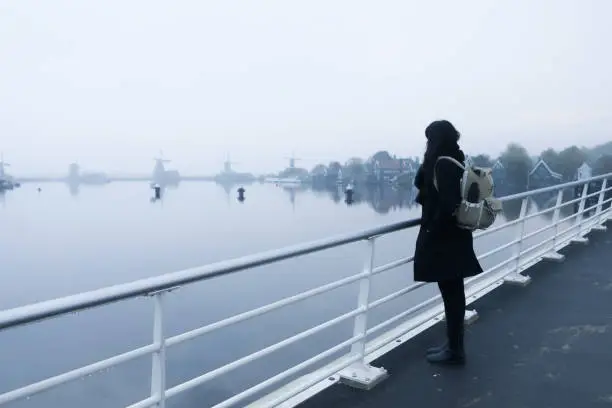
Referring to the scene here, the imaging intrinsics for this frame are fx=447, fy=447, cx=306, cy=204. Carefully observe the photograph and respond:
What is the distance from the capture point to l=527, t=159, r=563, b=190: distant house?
64625 millimetres

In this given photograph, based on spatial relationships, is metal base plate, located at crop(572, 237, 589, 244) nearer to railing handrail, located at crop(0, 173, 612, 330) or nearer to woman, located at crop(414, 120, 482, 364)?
woman, located at crop(414, 120, 482, 364)

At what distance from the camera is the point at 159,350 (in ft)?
4.77

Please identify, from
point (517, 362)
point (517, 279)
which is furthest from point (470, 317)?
point (517, 279)

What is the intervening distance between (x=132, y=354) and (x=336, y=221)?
5372 cm

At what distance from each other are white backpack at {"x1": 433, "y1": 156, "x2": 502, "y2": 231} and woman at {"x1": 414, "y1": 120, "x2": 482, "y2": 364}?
0.10 feet

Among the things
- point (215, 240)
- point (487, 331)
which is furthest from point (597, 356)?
point (215, 240)

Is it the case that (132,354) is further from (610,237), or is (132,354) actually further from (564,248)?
(610,237)

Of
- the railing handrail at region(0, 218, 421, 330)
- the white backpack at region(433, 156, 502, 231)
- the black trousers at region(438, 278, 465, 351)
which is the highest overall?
the white backpack at region(433, 156, 502, 231)

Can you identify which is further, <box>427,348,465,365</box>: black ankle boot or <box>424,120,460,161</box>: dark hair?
<box>427,348,465,365</box>: black ankle boot

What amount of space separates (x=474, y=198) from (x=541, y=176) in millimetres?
72376

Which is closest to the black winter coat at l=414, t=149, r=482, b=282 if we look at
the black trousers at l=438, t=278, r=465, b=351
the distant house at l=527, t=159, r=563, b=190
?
the black trousers at l=438, t=278, r=465, b=351

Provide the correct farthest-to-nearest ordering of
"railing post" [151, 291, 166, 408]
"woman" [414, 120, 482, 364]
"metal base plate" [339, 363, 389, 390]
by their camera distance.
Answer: "metal base plate" [339, 363, 389, 390] < "woman" [414, 120, 482, 364] < "railing post" [151, 291, 166, 408]

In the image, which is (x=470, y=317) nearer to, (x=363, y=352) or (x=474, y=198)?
(x=363, y=352)

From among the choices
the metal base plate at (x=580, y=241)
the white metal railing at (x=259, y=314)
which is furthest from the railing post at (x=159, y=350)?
the metal base plate at (x=580, y=241)
